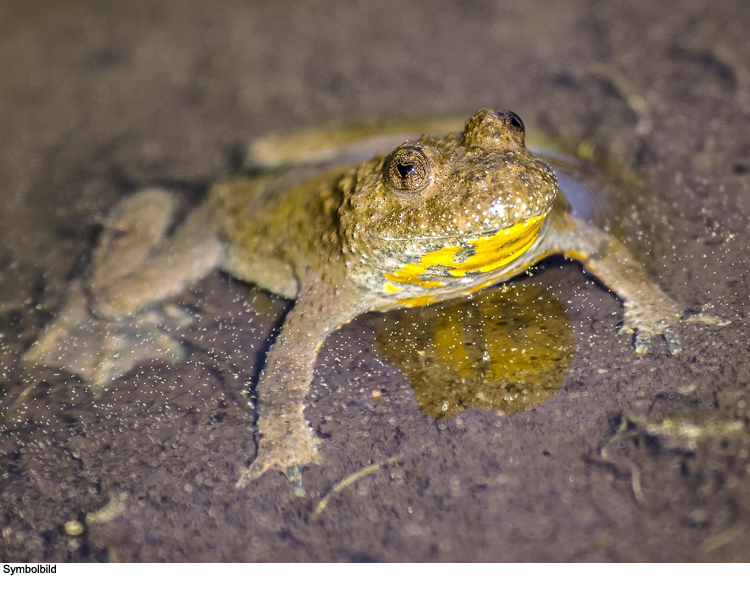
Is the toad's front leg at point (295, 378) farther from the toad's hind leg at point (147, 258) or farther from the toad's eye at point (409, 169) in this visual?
the toad's hind leg at point (147, 258)

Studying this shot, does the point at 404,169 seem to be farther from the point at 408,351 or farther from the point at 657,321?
the point at 657,321

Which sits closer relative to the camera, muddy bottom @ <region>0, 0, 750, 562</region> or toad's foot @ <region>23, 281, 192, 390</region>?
muddy bottom @ <region>0, 0, 750, 562</region>

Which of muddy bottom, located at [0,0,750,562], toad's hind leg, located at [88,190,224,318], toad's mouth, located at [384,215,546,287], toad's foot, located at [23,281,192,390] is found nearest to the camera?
muddy bottom, located at [0,0,750,562]

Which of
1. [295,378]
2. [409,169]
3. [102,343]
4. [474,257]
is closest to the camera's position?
[409,169]

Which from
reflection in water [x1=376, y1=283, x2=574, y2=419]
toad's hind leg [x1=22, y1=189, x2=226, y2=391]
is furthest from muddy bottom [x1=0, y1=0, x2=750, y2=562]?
toad's hind leg [x1=22, y1=189, x2=226, y2=391]

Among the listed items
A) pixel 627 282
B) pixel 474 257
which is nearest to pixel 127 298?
pixel 474 257

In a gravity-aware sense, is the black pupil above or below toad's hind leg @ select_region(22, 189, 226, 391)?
above

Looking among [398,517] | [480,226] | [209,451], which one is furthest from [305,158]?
[398,517]

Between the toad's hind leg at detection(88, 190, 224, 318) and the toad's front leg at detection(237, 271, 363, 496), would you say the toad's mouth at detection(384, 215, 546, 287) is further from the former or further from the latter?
the toad's hind leg at detection(88, 190, 224, 318)
